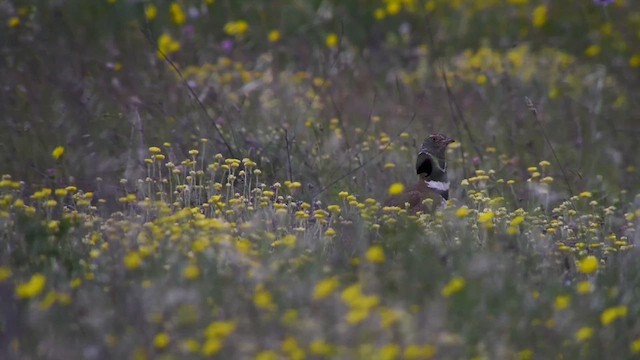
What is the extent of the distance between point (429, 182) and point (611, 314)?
2.39 metres

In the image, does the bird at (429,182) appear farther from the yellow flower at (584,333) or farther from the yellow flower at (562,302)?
the yellow flower at (584,333)

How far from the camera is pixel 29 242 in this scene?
4.69 meters

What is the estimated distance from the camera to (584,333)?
3986 mm

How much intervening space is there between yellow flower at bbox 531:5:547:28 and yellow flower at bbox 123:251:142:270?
6814mm

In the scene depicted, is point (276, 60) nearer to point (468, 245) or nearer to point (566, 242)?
point (566, 242)

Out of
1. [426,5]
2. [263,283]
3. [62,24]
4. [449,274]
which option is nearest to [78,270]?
[263,283]

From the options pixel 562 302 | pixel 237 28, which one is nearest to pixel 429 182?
pixel 562 302

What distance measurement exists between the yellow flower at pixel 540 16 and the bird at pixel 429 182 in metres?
3.91

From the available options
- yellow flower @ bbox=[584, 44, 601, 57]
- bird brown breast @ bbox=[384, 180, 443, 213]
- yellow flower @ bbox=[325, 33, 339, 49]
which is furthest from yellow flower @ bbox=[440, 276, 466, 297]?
yellow flower @ bbox=[584, 44, 601, 57]

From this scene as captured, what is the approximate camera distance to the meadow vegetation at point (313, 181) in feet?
12.8

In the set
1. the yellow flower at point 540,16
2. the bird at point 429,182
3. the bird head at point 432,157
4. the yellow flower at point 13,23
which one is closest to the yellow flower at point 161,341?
the bird at point 429,182

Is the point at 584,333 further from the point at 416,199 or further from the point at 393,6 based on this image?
the point at 393,6

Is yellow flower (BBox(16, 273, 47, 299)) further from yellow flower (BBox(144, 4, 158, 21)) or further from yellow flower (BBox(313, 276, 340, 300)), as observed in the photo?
Result: yellow flower (BBox(144, 4, 158, 21))

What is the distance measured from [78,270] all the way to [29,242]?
255 mm
